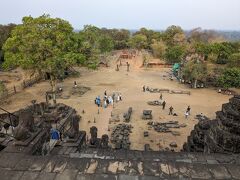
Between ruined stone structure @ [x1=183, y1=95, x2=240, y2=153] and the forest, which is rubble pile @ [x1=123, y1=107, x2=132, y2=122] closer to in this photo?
the forest

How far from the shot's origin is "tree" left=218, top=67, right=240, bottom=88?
28466 millimetres

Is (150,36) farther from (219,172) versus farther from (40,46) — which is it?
(219,172)

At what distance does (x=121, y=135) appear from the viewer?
17.9 m

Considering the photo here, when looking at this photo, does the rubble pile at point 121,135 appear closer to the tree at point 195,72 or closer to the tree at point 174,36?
the tree at point 195,72

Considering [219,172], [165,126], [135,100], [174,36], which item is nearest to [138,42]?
[174,36]

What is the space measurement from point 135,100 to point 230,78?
11279mm

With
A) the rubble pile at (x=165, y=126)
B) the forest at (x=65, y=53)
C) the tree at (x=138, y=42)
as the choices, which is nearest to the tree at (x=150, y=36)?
the tree at (x=138, y=42)

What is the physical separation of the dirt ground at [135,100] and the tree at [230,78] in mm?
1535

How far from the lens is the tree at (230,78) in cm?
2847

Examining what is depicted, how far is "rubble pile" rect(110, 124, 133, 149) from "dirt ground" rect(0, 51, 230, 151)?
1.40 ft

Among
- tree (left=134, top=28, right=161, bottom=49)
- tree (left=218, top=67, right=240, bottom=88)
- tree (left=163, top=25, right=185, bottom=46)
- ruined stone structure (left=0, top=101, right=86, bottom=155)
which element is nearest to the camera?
ruined stone structure (left=0, top=101, right=86, bottom=155)

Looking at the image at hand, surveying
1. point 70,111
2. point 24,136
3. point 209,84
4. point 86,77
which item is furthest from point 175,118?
point 86,77

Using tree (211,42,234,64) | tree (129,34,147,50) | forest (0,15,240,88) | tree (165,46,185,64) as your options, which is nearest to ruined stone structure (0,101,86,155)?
forest (0,15,240,88)

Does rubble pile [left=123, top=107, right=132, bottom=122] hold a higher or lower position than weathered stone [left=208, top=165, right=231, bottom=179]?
lower
